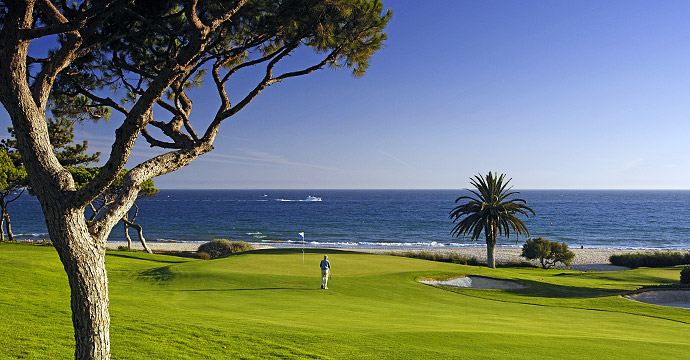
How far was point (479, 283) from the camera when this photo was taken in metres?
23.0

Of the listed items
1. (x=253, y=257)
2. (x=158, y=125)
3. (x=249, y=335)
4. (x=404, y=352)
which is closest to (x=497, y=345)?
(x=404, y=352)

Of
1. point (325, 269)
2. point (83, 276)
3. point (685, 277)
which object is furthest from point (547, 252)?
point (83, 276)

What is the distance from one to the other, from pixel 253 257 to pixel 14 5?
76.4 feet

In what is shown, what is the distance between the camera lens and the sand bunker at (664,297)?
19.8 meters

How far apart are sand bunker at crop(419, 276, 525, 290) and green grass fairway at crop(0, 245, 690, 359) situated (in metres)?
0.60

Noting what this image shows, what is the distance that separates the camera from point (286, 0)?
8.33 metres

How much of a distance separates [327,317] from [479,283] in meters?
12.3

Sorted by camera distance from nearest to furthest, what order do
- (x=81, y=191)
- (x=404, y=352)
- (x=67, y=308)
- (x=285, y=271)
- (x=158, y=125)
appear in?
1. (x=81, y=191)
2. (x=158, y=125)
3. (x=404, y=352)
4. (x=67, y=308)
5. (x=285, y=271)

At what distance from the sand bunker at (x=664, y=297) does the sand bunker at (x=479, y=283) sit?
481cm

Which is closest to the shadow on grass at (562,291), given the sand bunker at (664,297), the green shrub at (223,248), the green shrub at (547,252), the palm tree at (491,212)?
the sand bunker at (664,297)

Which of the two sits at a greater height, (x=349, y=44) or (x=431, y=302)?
(x=349, y=44)

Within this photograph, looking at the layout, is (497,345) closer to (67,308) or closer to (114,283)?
(67,308)

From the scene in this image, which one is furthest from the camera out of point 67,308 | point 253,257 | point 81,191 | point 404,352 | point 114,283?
point 253,257

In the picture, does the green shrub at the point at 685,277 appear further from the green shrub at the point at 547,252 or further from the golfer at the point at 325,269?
the golfer at the point at 325,269
